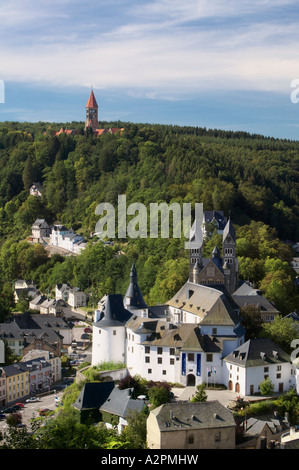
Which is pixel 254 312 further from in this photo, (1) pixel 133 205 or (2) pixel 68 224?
(2) pixel 68 224

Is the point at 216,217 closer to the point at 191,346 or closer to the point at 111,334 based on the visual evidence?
the point at 111,334

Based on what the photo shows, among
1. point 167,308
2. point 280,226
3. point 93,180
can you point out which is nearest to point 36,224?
point 93,180

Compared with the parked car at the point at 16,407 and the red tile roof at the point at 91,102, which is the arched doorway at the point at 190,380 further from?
the red tile roof at the point at 91,102

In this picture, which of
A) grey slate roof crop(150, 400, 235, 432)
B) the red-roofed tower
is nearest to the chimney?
grey slate roof crop(150, 400, 235, 432)

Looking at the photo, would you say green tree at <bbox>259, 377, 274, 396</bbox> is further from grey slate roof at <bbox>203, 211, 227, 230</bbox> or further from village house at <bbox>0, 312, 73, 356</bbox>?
grey slate roof at <bbox>203, 211, 227, 230</bbox>

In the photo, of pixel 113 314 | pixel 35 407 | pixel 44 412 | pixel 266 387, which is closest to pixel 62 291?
pixel 35 407

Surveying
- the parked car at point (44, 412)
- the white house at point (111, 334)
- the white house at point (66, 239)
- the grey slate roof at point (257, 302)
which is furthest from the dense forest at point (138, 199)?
the parked car at point (44, 412)
